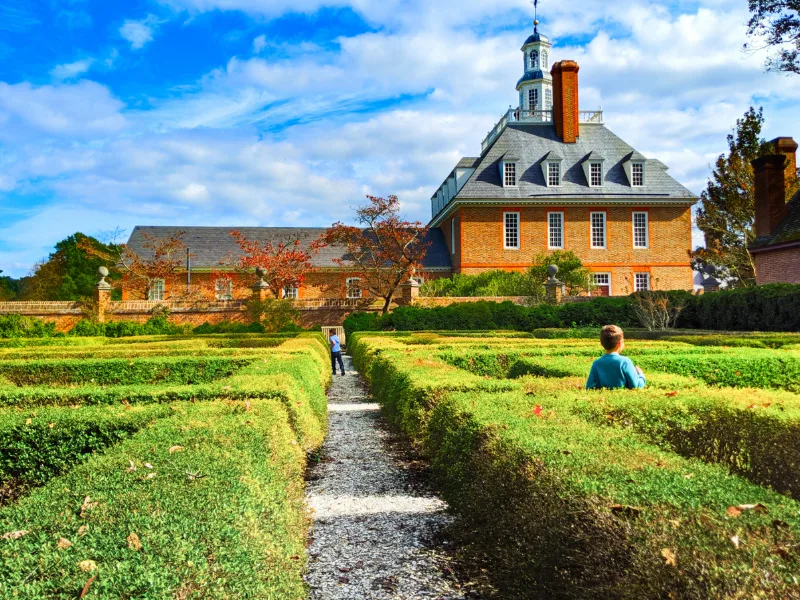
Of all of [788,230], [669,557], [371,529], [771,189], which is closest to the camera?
[669,557]

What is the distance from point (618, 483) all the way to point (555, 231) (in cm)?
3376

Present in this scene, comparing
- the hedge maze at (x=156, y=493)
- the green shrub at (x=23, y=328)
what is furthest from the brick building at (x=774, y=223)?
the green shrub at (x=23, y=328)

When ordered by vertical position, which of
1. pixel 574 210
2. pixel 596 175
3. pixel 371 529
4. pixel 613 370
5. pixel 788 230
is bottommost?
pixel 371 529

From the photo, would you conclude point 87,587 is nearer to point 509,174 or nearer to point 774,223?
point 774,223

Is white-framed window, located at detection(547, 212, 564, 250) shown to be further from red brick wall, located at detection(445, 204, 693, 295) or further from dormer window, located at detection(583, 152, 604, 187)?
dormer window, located at detection(583, 152, 604, 187)

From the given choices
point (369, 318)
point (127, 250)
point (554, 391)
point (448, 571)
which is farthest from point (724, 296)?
point (127, 250)

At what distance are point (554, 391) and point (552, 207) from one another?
3086 cm

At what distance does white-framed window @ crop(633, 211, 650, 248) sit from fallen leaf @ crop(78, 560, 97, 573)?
120ft

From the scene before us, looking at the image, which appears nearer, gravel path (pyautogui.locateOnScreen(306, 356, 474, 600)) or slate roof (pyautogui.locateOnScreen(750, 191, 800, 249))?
gravel path (pyautogui.locateOnScreen(306, 356, 474, 600))

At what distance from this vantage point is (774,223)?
22.6 m

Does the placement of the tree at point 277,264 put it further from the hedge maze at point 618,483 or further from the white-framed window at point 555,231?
the hedge maze at point 618,483

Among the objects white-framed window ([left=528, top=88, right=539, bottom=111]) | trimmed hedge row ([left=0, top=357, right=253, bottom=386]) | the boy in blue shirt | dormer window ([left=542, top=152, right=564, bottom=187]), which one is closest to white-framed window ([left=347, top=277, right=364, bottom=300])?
dormer window ([left=542, top=152, right=564, bottom=187])

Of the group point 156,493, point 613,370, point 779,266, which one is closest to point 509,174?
point 779,266

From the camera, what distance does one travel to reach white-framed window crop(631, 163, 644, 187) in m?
35.8
